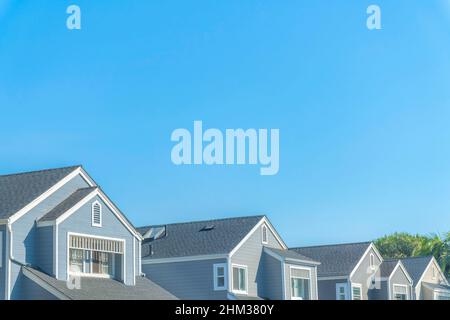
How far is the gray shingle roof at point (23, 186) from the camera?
29.0 m

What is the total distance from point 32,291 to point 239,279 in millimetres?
14408

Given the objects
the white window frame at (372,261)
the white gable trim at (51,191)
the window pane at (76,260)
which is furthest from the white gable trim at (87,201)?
the white window frame at (372,261)

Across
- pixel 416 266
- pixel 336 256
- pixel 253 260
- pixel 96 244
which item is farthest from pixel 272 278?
pixel 416 266

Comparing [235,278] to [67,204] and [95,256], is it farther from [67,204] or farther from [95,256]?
[67,204]

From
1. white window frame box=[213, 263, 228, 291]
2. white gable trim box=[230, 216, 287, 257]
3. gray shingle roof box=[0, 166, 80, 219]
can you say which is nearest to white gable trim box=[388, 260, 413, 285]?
white gable trim box=[230, 216, 287, 257]

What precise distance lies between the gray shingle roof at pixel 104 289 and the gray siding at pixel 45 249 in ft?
1.39

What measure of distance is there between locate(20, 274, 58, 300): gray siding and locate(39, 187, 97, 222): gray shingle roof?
247 centimetres

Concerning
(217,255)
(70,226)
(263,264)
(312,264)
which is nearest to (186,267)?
(217,255)

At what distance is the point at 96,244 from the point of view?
30828 mm

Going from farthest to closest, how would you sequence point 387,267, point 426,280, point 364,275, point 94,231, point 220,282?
point 426,280
point 387,267
point 364,275
point 220,282
point 94,231

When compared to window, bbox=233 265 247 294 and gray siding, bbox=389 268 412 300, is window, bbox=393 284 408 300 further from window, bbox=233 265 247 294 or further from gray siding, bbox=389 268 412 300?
window, bbox=233 265 247 294

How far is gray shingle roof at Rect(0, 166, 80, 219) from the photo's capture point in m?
29.0
